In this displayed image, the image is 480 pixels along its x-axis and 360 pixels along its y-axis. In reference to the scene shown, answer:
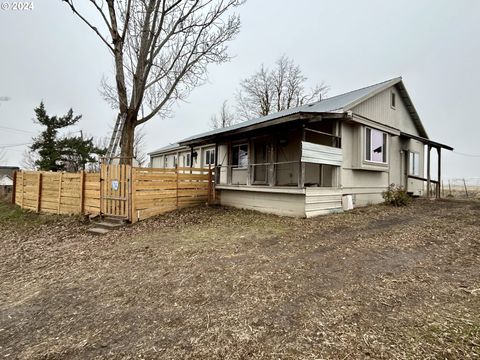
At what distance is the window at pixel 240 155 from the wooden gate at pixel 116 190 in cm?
593

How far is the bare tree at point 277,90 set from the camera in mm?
31281

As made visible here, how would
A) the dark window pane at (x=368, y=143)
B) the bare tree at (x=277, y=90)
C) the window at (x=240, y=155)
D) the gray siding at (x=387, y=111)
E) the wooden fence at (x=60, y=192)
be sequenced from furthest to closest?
the bare tree at (x=277, y=90) → the window at (x=240, y=155) → the gray siding at (x=387, y=111) → the dark window pane at (x=368, y=143) → the wooden fence at (x=60, y=192)

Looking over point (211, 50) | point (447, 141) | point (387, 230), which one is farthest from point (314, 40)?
point (447, 141)

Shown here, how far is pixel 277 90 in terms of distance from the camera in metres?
32.3

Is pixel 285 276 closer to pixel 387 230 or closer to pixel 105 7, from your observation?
pixel 387 230

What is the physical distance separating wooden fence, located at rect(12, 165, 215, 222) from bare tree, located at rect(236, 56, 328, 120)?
2235cm

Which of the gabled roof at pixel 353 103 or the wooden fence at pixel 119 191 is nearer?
the wooden fence at pixel 119 191

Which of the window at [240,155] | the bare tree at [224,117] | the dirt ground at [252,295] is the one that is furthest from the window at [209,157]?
the bare tree at [224,117]

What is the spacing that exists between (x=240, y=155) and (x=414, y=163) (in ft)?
30.2

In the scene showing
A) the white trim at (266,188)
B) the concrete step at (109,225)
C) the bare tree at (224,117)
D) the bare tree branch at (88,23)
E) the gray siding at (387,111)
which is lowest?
the concrete step at (109,225)

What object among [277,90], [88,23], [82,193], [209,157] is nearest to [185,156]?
[209,157]

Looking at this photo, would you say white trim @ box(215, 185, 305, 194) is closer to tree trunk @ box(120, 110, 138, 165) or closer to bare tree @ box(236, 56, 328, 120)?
tree trunk @ box(120, 110, 138, 165)
